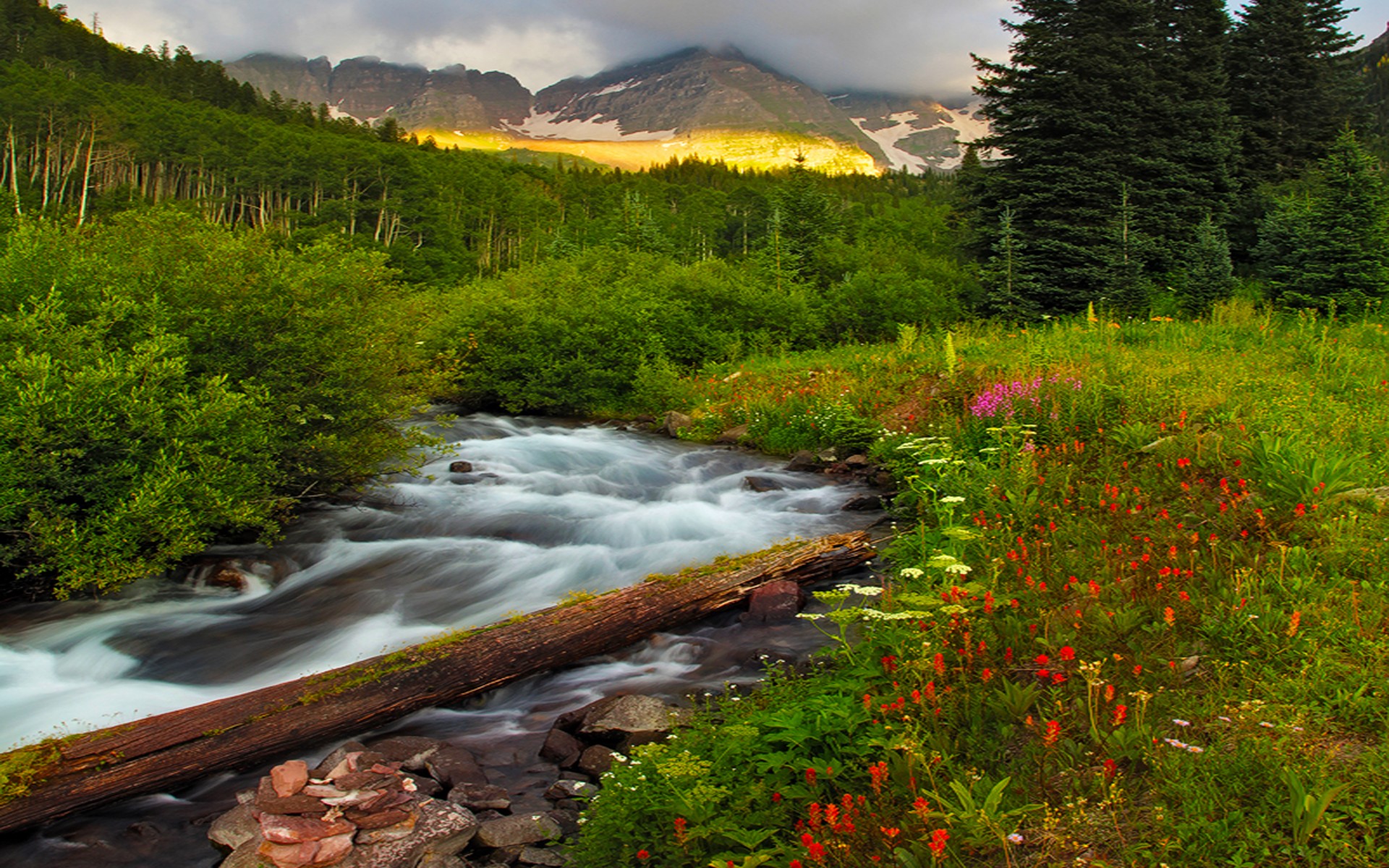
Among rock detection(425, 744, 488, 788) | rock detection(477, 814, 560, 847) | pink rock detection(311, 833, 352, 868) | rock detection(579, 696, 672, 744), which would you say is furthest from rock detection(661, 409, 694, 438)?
pink rock detection(311, 833, 352, 868)

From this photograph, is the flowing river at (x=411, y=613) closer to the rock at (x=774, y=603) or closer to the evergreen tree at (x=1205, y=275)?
the rock at (x=774, y=603)

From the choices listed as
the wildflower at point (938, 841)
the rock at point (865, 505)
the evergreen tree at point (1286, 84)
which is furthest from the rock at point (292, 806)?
the evergreen tree at point (1286, 84)

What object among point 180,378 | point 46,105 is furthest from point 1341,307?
point 46,105

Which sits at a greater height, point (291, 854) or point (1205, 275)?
point (1205, 275)

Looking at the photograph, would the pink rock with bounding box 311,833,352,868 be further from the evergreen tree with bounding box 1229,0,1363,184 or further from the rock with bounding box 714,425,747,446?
the evergreen tree with bounding box 1229,0,1363,184

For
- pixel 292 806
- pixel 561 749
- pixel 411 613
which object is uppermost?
pixel 292 806

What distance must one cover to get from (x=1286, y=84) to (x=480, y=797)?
40.1 metres

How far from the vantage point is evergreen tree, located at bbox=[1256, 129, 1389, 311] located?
15875mm

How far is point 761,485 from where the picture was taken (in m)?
11.7

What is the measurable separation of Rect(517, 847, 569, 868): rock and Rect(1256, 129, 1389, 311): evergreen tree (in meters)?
18.0

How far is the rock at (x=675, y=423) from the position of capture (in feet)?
51.8

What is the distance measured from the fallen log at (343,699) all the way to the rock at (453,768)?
646 mm

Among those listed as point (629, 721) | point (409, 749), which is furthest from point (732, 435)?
point (409, 749)

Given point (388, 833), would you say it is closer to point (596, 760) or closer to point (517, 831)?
point (517, 831)
